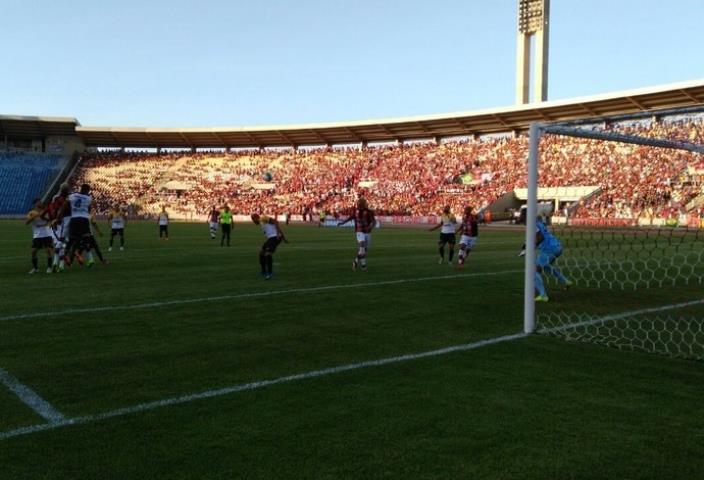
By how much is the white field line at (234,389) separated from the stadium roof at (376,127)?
44.9 metres

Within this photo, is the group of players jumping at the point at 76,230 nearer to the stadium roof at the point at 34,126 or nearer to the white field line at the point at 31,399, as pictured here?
the white field line at the point at 31,399

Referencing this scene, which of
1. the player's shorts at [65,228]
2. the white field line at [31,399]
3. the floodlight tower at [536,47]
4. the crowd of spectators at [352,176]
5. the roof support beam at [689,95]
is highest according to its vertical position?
the floodlight tower at [536,47]

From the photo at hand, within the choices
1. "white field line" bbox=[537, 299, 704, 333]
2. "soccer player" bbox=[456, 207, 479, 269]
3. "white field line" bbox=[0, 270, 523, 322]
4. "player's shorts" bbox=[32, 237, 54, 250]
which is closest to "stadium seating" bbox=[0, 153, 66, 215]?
"player's shorts" bbox=[32, 237, 54, 250]

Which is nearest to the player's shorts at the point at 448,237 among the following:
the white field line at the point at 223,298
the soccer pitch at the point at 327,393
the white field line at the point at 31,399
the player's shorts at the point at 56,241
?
the white field line at the point at 223,298

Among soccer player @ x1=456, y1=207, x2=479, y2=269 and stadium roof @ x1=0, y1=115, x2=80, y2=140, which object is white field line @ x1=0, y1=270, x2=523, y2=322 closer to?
soccer player @ x1=456, y1=207, x2=479, y2=269

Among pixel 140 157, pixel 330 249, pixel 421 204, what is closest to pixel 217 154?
pixel 140 157

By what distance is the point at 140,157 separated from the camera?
73.4m

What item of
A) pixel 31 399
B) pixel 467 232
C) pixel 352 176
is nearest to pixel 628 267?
pixel 467 232

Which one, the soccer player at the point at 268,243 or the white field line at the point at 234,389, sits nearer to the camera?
the white field line at the point at 234,389

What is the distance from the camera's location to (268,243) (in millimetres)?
11875

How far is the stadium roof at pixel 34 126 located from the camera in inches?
2642

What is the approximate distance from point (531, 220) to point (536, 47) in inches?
2284

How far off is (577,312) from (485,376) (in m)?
3.99

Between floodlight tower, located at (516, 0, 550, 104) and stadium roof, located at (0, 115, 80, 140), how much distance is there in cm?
5101
